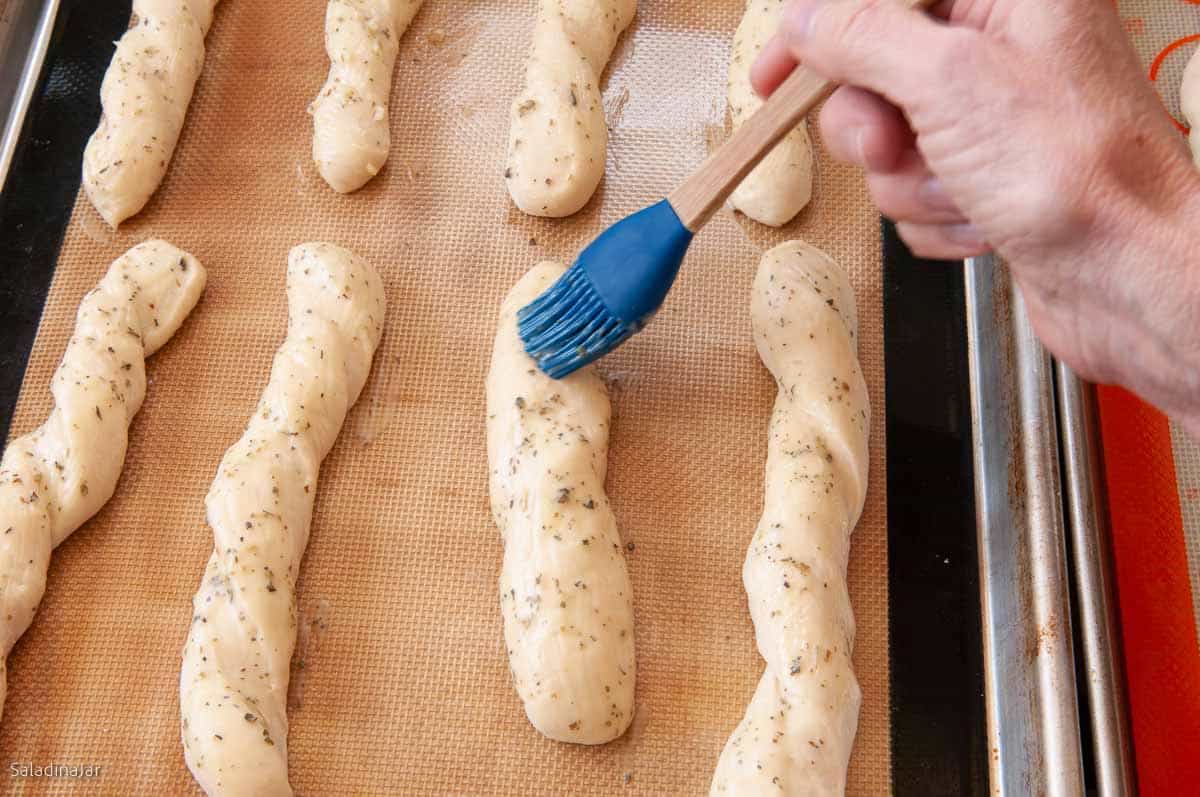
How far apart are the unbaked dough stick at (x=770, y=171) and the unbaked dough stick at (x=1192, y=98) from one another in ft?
2.48

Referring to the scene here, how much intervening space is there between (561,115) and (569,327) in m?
0.53

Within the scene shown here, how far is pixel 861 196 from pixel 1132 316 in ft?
3.42

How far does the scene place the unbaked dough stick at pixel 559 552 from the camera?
1.52 m

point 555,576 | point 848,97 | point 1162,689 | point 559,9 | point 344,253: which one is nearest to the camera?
point 848,97

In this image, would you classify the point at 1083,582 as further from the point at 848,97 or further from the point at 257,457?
the point at 257,457

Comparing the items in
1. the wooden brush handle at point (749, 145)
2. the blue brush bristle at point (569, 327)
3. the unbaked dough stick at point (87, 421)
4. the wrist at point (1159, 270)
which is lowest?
the unbaked dough stick at point (87, 421)

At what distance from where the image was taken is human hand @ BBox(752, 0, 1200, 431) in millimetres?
989

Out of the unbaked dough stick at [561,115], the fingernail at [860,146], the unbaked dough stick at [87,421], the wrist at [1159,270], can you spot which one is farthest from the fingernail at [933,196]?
the unbaked dough stick at [87,421]

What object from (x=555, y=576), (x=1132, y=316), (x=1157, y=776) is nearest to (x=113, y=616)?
(x=555, y=576)

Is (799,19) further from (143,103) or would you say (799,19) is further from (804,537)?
(143,103)

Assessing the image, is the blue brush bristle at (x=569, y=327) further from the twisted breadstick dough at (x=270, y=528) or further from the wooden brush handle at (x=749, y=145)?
the twisted breadstick dough at (x=270, y=528)

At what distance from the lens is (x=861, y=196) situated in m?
2.03

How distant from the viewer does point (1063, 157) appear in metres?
1.00

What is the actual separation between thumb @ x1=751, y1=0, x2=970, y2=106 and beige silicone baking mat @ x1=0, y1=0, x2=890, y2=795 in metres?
0.77
